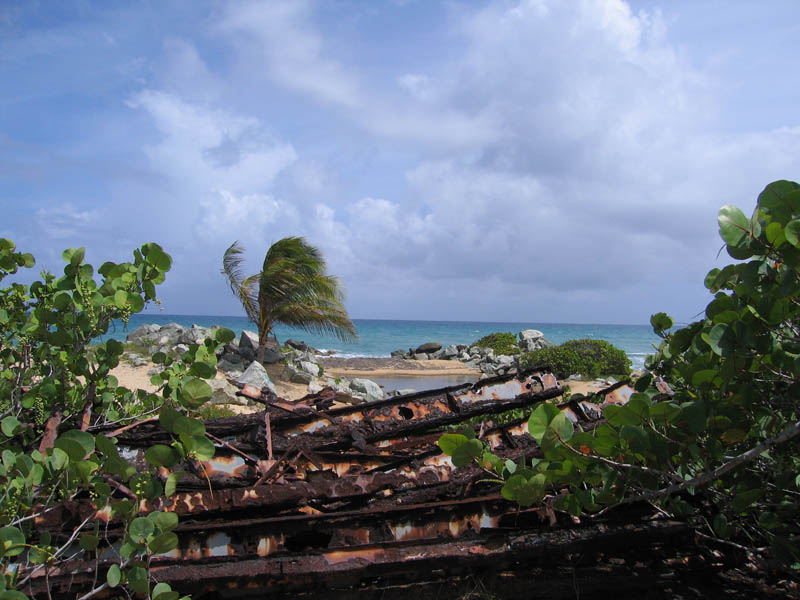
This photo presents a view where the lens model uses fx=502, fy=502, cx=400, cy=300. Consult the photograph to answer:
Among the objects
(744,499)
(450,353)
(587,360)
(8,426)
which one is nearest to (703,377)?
(744,499)

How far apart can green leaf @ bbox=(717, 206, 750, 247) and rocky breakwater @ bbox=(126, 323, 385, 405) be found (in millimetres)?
12176

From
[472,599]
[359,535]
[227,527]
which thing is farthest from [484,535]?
[227,527]

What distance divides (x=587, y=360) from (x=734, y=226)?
64.7ft

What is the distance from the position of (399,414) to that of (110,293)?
3121 millimetres

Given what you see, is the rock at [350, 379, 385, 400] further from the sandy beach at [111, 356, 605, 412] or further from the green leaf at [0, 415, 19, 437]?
the green leaf at [0, 415, 19, 437]

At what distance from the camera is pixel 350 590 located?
255cm

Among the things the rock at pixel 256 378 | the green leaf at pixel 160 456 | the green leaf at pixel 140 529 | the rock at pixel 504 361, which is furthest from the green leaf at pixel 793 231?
the rock at pixel 504 361

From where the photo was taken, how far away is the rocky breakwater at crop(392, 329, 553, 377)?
2944 centimetres

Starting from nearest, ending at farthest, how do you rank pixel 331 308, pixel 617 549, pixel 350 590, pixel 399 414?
pixel 350 590, pixel 617 549, pixel 399 414, pixel 331 308

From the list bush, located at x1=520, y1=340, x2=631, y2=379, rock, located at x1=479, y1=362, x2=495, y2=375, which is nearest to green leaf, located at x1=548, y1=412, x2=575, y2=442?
bush, located at x1=520, y1=340, x2=631, y2=379

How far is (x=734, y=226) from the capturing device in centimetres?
182

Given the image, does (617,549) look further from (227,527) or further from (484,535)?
(227,527)

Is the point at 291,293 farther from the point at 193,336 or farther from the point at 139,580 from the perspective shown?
the point at 139,580

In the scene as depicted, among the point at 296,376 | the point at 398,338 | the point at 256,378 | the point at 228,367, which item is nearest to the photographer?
the point at 256,378
